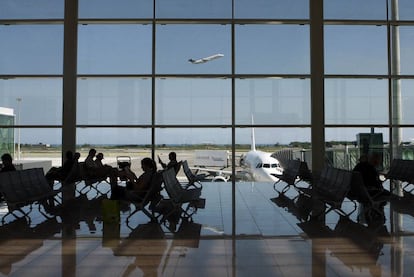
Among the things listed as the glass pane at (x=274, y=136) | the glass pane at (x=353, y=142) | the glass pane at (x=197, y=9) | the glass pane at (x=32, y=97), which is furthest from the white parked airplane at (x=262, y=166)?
the glass pane at (x=32, y=97)

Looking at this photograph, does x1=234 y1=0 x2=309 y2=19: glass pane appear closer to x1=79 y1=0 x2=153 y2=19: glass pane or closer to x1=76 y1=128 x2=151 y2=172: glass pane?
x1=79 y1=0 x2=153 y2=19: glass pane

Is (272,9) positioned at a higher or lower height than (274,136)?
higher

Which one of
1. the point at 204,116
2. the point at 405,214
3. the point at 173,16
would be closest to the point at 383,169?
the point at 204,116

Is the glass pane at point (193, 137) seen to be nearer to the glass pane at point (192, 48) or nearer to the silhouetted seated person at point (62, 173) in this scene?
the glass pane at point (192, 48)

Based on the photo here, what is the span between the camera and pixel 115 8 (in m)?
11.7

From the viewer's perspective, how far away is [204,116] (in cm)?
1159

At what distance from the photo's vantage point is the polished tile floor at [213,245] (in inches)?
149

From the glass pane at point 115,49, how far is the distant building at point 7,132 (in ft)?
7.17

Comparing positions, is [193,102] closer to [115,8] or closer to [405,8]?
[115,8]

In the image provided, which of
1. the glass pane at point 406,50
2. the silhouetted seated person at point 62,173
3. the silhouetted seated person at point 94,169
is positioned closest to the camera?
the silhouetted seated person at point 62,173

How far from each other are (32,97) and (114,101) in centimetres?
221

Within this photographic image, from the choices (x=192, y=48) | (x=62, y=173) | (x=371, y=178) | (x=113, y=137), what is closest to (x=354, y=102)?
(x=192, y=48)

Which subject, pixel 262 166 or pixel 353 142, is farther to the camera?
pixel 262 166

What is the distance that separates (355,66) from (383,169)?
117 inches
